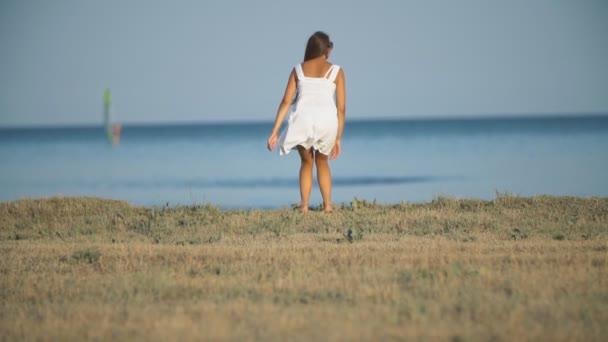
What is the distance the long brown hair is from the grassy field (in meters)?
1.95

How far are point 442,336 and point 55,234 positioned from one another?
6578 millimetres

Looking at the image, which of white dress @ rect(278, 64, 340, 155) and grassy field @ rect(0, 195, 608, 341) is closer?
grassy field @ rect(0, 195, 608, 341)

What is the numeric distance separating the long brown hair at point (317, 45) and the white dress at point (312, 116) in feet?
0.70

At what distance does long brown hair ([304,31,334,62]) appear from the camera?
11.4 m

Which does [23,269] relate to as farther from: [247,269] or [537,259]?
[537,259]

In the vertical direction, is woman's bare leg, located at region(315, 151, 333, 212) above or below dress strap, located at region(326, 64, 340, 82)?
below

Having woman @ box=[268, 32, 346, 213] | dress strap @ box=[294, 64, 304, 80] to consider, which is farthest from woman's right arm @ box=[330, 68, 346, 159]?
dress strap @ box=[294, 64, 304, 80]

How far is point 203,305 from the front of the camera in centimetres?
658

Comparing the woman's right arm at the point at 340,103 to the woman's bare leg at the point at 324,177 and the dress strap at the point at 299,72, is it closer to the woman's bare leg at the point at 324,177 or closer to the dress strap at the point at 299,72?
the woman's bare leg at the point at 324,177

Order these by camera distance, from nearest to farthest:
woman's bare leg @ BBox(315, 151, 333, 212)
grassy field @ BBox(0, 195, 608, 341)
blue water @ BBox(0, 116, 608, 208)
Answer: grassy field @ BBox(0, 195, 608, 341) < woman's bare leg @ BBox(315, 151, 333, 212) < blue water @ BBox(0, 116, 608, 208)

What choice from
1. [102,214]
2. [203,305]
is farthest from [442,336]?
[102,214]

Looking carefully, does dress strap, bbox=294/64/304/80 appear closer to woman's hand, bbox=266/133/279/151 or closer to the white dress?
the white dress

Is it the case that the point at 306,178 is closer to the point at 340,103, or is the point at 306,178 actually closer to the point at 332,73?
the point at 340,103

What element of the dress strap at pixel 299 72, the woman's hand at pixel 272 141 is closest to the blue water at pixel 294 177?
the dress strap at pixel 299 72
